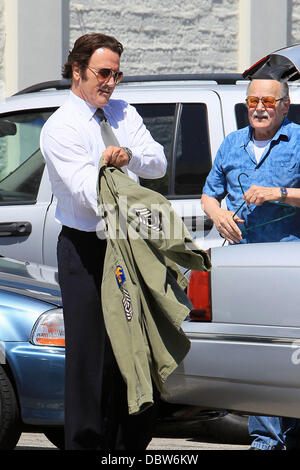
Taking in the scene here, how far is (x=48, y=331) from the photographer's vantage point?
5.14 metres

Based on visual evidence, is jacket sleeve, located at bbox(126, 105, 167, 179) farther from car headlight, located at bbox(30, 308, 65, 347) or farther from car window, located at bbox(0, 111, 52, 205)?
car window, located at bbox(0, 111, 52, 205)

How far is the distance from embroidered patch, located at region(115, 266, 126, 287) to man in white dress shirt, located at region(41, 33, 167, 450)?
21 centimetres

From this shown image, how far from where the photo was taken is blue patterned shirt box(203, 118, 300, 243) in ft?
15.6

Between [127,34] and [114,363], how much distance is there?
32.2ft

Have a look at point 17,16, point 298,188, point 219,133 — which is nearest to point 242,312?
point 298,188

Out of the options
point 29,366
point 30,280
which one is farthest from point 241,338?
point 30,280

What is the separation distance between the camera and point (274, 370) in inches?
172

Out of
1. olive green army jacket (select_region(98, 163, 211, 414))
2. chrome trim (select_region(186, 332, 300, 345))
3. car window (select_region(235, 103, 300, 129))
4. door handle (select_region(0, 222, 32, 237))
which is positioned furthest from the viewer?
door handle (select_region(0, 222, 32, 237))

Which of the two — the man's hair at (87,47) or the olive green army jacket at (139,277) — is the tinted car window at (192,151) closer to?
the man's hair at (87,47)

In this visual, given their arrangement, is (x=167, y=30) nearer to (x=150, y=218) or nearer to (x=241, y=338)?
(x=241, y=338)

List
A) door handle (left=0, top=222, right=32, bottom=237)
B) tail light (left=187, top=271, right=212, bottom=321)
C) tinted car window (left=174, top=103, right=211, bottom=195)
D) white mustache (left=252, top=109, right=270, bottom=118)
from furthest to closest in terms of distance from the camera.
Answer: door handle (left=0, top=222, right=32, bottom=237), tinted car window (left=174, top=103, right=211, bottom=195), white mustache (left=252, top=109, right=270, bottom=118), tail light (left=187, top=271, right=212, bottom=321)

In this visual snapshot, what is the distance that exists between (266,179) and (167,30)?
9.28m

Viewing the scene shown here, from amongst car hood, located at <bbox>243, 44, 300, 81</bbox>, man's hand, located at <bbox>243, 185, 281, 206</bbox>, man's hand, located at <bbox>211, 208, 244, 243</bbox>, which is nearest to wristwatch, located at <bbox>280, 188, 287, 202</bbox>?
man's hand, located at <bbox>243, 185, 281, 206</bbox>

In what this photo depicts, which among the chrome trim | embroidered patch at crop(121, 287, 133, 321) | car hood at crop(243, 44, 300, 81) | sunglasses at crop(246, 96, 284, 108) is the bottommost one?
the chrome trim
